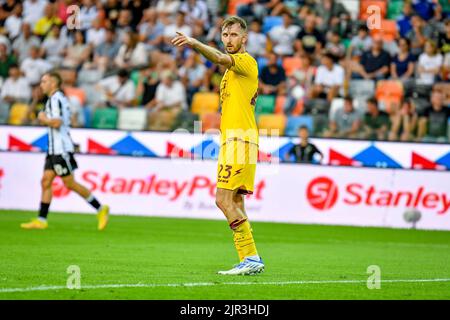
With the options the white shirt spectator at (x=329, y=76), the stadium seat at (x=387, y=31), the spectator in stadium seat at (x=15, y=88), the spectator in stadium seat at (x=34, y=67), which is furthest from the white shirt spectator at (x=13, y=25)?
the stadium seat at (x=387, y=31)

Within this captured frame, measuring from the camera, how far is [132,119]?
23375 mm

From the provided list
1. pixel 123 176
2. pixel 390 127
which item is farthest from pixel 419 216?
pixel 123 176

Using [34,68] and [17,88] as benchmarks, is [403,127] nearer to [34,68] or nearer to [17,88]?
[17,88]

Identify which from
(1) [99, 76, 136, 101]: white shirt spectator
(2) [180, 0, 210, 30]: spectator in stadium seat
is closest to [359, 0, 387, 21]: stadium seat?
(2) [180, 0, 210, 30]: spectator in stadium seat

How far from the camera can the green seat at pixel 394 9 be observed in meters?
26.6

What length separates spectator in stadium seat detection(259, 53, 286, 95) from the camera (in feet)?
80.4

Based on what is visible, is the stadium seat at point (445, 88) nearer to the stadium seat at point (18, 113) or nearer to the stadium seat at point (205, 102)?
the stadium seat at point (205, 102)

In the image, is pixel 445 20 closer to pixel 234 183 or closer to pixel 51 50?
pixel 51 50

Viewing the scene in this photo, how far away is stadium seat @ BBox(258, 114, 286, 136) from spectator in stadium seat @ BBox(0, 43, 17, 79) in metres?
6.99

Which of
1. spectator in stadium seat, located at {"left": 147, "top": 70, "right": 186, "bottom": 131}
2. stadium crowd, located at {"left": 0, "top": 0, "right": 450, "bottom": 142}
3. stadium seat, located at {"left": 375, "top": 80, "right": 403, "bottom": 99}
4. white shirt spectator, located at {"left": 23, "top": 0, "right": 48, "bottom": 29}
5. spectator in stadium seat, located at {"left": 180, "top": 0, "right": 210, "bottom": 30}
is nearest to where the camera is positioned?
stadium crowd, located at {"left": 0, "top": 0, "right": 450, "bottom": 142}

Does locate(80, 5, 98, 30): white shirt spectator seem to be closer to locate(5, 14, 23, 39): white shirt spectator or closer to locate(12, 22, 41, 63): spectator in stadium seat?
locate(12, 22, 41, 63): spectator in stadium seat

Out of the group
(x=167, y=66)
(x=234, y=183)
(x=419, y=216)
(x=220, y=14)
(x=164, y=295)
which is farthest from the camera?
(x=220, y=14)

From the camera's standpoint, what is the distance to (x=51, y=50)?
88.7ft

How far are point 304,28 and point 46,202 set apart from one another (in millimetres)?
10876
